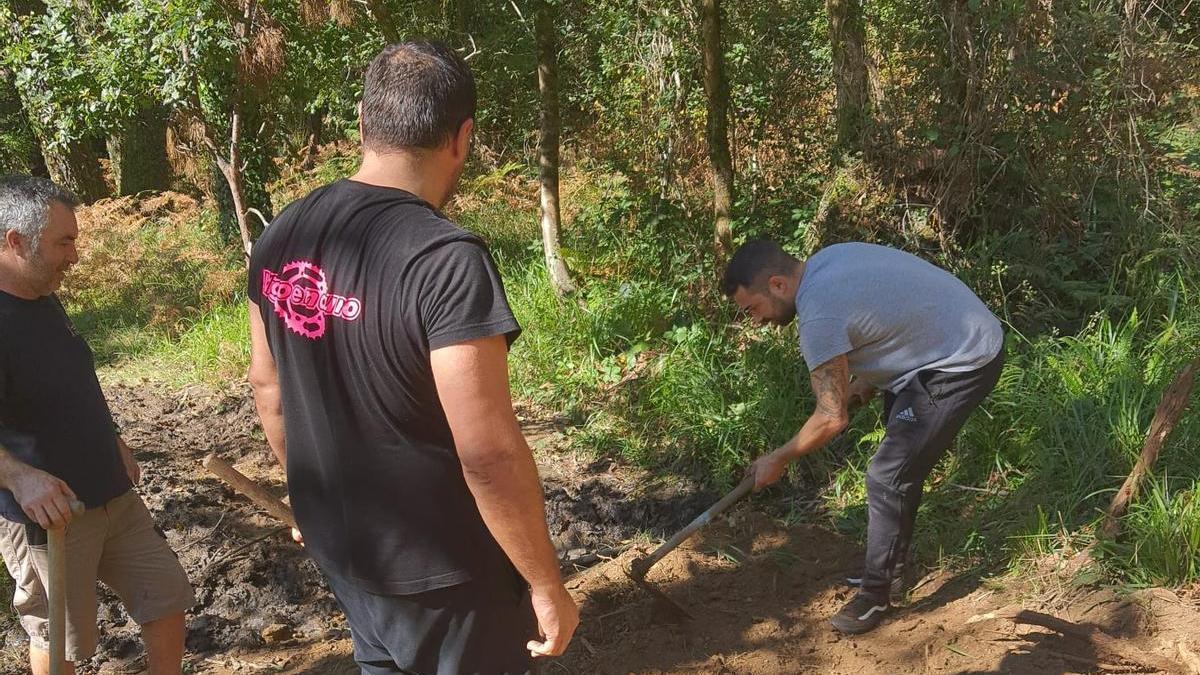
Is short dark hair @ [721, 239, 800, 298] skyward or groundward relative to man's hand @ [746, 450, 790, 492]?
→ skyward

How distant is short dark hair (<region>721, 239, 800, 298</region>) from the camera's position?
3.53 metres

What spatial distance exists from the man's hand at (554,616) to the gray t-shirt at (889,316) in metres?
1.72

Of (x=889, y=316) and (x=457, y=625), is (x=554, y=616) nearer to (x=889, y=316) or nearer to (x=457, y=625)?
(x=457, y=625)

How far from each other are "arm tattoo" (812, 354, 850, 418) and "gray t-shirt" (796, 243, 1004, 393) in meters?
0.04

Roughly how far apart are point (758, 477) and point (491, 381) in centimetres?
216

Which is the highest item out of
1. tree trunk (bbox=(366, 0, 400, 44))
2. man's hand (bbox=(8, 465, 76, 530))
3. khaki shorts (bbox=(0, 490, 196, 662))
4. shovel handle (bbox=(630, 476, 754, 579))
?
tree trunk (bbox=(366, 0, 400, 44))

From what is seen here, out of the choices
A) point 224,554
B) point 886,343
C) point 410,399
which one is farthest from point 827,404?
point 224,554

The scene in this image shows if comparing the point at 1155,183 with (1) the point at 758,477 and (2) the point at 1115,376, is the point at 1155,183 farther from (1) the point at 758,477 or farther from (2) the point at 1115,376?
(1) the point at 758,477

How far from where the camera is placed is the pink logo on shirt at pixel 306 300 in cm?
185

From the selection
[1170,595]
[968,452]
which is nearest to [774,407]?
[968,452]

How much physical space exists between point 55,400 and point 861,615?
3073 mm

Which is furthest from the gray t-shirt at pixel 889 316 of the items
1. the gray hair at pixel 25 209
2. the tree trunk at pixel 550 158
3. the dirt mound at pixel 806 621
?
the tree trunk at pixel 550 158

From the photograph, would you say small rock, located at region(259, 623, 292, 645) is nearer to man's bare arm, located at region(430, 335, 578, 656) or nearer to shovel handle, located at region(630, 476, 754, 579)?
shovel handle, located at region(630, 476, 754, 579)

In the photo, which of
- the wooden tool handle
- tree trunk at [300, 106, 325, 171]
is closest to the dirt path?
the wooden tool handle
